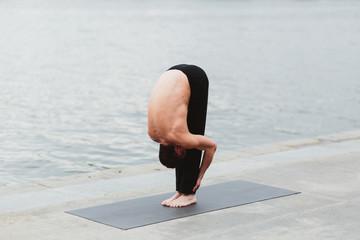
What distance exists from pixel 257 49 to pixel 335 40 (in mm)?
9807

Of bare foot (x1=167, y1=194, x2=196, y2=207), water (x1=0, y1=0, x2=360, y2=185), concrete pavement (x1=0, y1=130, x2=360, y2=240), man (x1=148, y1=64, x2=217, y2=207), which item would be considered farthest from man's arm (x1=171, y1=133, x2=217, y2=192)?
water (x1=0, y1=0, x2=360, y2=185)

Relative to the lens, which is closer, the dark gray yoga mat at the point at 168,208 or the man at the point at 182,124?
the dark gray yoga mat at the point at 168,208

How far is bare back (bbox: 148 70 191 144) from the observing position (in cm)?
742

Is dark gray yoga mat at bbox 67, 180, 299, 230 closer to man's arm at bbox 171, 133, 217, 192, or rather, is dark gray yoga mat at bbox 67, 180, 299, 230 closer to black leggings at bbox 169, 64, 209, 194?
black leggings at bbox 169, 64, 209, 194

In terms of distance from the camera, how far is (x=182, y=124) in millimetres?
7430

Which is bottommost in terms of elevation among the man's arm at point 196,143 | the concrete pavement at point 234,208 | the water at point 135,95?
the water at point 135,95

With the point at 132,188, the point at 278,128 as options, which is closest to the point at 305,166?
the point at 132,188

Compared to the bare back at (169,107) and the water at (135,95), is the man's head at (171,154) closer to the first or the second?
the bare back at (169,107)

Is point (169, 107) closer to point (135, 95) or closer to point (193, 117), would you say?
point (193, 117)

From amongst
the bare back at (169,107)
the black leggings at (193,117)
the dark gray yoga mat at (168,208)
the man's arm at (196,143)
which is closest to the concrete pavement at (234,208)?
the dark gray yoga mat at (168,208)

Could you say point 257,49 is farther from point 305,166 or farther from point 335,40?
point 305,166

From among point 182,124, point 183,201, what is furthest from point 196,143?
point 183,201

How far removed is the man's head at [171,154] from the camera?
7574mm

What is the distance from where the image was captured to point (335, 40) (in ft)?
156
